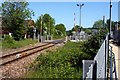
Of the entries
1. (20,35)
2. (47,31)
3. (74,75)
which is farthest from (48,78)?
(47,31)

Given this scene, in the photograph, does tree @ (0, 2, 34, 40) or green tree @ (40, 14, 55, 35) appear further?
green tree @ (40, 14, 55, 35)

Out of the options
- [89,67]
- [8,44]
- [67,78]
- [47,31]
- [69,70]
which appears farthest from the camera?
[47,31]

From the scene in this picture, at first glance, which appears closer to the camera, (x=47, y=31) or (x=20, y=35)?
(x=20, y=35)

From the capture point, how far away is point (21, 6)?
66.1 metres

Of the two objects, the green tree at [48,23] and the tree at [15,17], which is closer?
the tree at [15,17]

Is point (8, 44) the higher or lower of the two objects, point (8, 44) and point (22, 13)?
the lower

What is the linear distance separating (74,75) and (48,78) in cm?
104

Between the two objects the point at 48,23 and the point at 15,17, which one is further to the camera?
the point at 48,23

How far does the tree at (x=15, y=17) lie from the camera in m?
60.2

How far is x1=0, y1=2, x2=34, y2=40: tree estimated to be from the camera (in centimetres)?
6017

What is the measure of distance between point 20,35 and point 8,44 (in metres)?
22.3

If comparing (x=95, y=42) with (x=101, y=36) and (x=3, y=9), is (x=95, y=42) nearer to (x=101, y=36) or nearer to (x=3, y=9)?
(x=101, y=36)

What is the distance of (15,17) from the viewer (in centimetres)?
6106

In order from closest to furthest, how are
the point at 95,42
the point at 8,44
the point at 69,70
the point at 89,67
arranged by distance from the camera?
1. the point at 89,67
2. the point at 69,70
3. the point at 95,42
4. the point at 8,44
